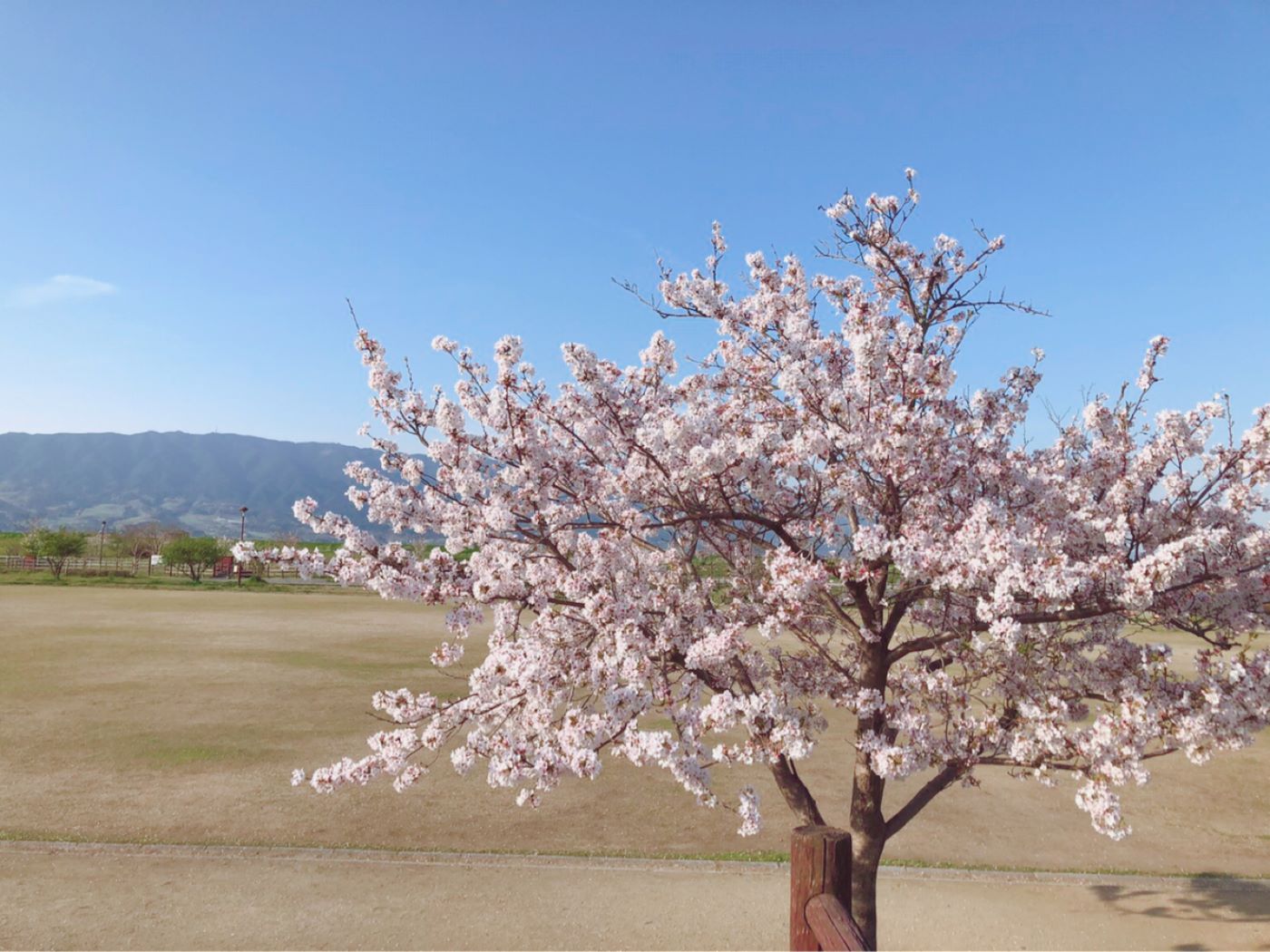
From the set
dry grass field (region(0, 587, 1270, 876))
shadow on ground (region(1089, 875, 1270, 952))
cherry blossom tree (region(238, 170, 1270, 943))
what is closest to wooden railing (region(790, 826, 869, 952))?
cherry blossom tree (region(238, 170, 1270, 943))

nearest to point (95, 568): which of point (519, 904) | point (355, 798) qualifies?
point (355, 798)

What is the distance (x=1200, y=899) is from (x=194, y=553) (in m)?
53.2

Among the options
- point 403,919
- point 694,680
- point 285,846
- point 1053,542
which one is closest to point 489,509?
point 694,680

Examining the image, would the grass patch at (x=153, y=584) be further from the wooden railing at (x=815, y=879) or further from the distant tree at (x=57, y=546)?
Answer: the wooden railing at (x=815, y=879)

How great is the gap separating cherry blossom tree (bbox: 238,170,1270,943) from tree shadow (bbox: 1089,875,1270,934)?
324 cm

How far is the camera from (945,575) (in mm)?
4793

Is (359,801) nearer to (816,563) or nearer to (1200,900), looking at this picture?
(816,563)

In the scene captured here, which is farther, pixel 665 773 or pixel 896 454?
pixel 665 773

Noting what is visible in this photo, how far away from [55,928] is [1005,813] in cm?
1074

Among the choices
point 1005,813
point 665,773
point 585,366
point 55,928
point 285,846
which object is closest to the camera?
point 585,366

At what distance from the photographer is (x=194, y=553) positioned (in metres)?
50.2

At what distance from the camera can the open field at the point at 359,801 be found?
920 cm

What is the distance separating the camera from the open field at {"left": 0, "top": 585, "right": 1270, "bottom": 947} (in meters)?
9.20

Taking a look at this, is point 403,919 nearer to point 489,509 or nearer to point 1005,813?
point 489,509
